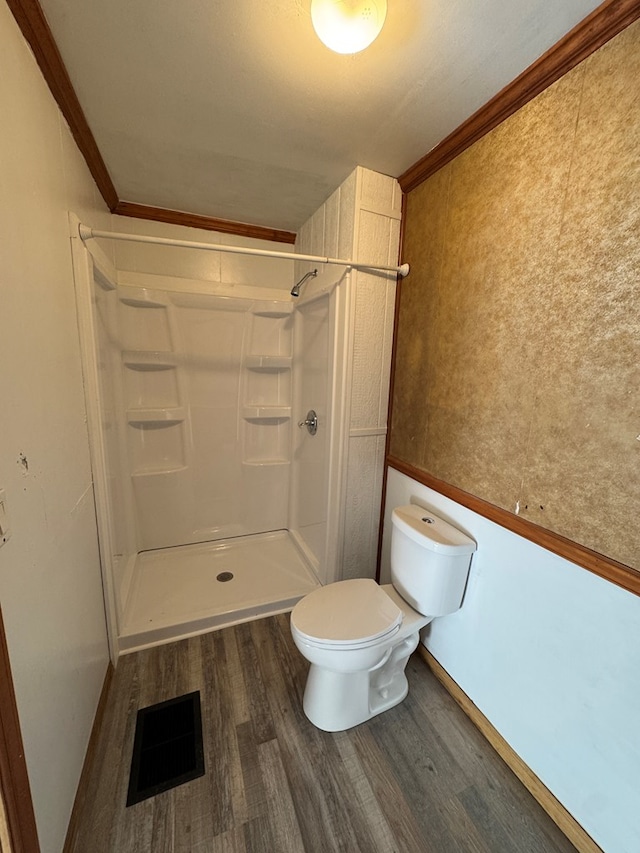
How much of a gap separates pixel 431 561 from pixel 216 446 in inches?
65.0

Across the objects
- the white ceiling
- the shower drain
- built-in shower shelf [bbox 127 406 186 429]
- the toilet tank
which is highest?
the white ceiling

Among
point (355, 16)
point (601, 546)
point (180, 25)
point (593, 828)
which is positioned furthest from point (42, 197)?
point (593, 828)

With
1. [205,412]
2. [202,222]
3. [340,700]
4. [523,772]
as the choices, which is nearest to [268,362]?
[205,412]

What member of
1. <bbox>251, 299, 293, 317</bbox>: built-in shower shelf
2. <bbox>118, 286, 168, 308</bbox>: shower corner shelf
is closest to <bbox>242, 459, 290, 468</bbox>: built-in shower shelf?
<bbox>251, 299, 293, 317</bbox>: built-in shower shelf

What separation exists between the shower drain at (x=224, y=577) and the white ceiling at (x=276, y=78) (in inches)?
86.6

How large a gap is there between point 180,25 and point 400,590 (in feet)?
6.67

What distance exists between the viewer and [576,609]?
38.6 inches

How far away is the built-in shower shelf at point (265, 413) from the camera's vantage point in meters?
2.45

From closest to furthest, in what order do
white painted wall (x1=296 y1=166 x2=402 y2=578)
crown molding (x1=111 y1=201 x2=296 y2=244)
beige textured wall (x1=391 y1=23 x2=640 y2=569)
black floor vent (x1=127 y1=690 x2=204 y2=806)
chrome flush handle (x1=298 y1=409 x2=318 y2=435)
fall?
beige textured wall (x1=391 y1=23 x2=640 y2=569) < black floor vent (x1=127 y1=690 x2=204 y2=806) < white painted wall (x1=296 y1=166 x2=402 y2=578) < crown molding (x1=111 y1=201 x2=296 y2=244) < chrome flush handle (x1=298 y1=409 x2=318 y2=435)

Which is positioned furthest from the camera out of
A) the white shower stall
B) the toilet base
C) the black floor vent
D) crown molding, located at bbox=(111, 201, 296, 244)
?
crown molding, located at bbox=(111, 201, 296, 244)

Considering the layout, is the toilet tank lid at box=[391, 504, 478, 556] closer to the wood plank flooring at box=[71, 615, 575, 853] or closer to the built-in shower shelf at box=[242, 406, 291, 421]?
the wood plank flooring at box=[71, 615, 575, 853]

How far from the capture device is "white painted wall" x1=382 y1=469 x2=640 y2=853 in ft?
2.89

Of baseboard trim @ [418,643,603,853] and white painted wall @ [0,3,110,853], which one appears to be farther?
baseboard trim @ [418,643,603,853]

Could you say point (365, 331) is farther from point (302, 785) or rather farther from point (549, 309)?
point (302, 785)
